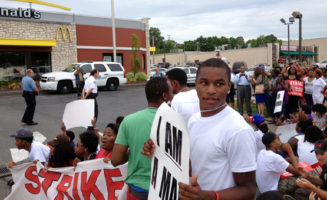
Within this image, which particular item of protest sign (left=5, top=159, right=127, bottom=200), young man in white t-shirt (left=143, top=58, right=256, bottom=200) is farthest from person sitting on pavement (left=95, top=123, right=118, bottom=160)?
young man in white t-shirt (left=143, top=58, right=256, bottom=200)

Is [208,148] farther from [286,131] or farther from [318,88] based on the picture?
[318,88]

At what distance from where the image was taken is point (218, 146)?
174cm

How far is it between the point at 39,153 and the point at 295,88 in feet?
25.2

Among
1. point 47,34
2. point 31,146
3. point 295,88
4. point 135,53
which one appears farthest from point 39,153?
point 135,53

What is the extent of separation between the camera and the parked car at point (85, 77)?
60.0ft

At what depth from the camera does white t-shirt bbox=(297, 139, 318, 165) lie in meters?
4.52

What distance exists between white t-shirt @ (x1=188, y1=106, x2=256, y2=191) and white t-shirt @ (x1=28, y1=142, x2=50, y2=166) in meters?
3.41

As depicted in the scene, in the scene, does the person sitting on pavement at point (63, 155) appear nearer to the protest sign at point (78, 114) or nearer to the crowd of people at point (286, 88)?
the protest sign at point (78, 114)

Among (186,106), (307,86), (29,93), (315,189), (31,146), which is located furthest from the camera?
(29,93)

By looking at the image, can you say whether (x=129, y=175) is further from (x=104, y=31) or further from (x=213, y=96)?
(x=104, y=31)

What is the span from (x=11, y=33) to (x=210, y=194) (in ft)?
76.2

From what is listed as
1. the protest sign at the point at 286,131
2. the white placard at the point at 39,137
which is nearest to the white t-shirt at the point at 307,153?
the protest sign at the point at 286,131

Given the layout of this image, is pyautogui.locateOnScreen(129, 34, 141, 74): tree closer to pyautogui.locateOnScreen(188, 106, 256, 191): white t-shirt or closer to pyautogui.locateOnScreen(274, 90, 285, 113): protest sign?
pyautogui.locateOnScreen(274, 90, 285, 113): protest sign

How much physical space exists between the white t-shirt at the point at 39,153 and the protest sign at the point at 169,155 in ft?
9.92
